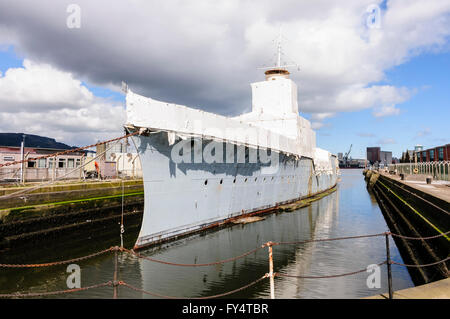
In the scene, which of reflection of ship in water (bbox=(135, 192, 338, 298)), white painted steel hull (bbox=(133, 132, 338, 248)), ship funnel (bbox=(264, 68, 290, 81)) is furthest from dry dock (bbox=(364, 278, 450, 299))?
ship funnel (bbox=(264, 68, 290, 81))

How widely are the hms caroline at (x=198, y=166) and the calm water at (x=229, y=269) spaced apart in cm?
98

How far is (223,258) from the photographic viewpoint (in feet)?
31.8

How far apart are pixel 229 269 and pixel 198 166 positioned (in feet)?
13.5

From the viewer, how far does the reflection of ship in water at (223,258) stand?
7.40 meters

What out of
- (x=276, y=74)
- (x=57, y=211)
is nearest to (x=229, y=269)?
(x=57, y=211)

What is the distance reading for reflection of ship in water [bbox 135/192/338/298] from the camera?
740cm

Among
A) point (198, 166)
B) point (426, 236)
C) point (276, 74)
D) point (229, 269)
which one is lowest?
point (229, 269)

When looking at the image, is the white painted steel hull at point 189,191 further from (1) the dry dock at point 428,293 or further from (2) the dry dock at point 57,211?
(1) the dry dock at point 428,293

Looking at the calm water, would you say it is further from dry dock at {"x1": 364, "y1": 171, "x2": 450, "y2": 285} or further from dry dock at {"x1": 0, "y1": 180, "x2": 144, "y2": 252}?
dry dock at {"x1": 0, "y1": 180, "x2": 144, "y2": 252}

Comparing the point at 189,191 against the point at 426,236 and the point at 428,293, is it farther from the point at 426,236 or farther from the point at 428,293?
the point at 426,236

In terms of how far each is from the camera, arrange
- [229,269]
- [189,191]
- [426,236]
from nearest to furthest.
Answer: [229,269] → [426,236] → [189,191]

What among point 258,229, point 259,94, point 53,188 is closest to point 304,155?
point 259,94

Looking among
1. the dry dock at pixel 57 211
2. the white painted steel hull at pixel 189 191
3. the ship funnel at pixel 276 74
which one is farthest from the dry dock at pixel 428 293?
the ship funnel at pixel 276 74
